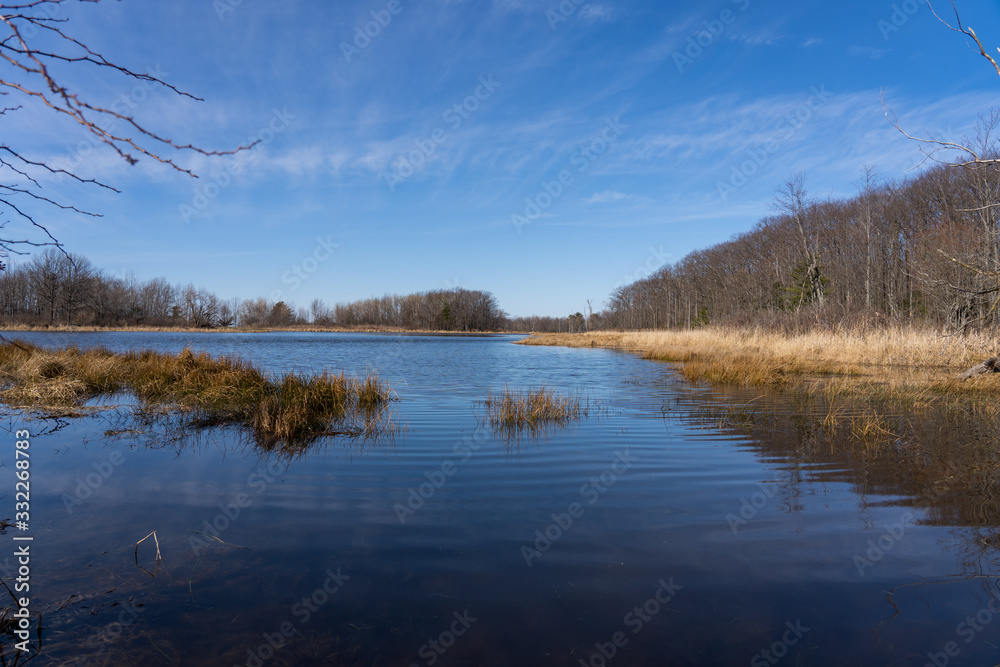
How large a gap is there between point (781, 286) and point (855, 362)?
32.5 m

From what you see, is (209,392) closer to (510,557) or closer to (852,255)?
(510,557)

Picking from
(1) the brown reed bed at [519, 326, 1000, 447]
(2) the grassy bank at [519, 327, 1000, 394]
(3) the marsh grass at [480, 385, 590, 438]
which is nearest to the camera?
(3) the marsh grass at [480, 385, 590, 438]

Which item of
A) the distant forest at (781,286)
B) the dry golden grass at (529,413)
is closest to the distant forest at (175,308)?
the distant forest at (781,286)

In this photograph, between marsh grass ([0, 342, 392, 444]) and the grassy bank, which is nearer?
marsh grass ([0, 342, 392, 444])

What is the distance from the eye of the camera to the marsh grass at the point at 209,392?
7945 mm

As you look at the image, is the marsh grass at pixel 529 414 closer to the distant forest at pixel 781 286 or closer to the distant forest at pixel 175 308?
the distant forest at pixel 781 286

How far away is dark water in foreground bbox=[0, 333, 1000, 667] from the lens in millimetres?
2578

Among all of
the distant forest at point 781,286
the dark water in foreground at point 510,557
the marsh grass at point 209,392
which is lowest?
the dark water in foreground at point 510,557

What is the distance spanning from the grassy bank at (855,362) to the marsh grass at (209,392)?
1009cm

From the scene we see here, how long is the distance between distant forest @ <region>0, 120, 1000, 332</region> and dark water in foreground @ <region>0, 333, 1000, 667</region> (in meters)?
2.08

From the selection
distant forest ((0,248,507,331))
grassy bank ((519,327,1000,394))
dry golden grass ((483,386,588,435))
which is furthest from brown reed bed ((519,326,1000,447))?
distant forest ((0,248,507,331))

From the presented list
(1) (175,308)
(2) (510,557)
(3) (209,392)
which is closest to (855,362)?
(2) (510,557)

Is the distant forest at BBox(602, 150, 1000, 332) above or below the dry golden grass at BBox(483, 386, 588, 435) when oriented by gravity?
above

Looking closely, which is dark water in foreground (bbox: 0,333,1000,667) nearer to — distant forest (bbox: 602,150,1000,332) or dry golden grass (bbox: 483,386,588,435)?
dry golden grass (bbox: 483,386,588,435)
